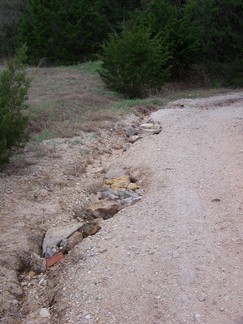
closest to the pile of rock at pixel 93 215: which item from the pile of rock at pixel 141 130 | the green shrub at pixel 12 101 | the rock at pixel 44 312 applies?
the rock at pixel 44 312

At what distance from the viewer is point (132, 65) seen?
14.6 meters

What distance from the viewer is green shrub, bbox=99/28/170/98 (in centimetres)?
1453

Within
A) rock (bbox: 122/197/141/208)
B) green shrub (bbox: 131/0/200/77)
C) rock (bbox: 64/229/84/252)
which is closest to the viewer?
rock (bbox: 64/229/84/252)

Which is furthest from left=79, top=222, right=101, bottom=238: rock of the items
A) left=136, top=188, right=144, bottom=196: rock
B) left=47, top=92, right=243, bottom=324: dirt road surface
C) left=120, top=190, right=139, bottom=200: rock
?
left=136, top=188, right=144, bottom=196: rock

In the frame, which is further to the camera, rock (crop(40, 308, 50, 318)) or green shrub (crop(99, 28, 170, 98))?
green shrub (crop(99, 28, 170, 98))

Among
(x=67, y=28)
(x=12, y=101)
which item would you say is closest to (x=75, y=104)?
(x=12, y=101)

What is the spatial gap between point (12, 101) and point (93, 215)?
7.51ft

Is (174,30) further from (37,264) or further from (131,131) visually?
(37,264)

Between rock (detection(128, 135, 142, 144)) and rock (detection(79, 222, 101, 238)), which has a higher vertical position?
rock (detection(79, 222, 101, 238))

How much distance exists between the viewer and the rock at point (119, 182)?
723 cm

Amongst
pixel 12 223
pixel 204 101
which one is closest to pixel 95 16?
pixel 204 101

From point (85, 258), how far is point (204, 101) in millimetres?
10123

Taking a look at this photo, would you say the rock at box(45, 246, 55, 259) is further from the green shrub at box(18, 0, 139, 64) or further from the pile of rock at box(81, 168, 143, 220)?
the green shrub at box(18, 0, 139, 64)

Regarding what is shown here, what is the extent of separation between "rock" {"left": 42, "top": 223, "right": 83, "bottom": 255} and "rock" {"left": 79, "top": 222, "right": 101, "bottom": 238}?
0.08 metres
